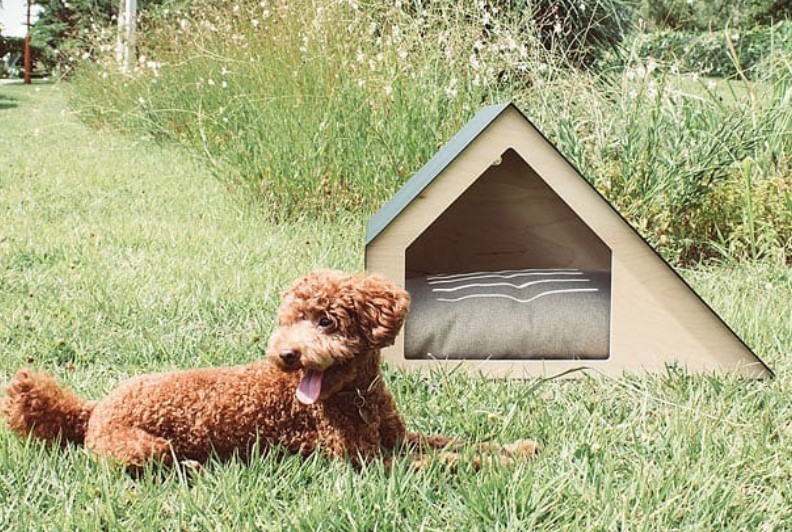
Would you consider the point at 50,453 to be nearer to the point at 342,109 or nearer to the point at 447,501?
the point at 447,501

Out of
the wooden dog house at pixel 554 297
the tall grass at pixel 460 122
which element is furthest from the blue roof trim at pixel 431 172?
the tall grass at pixel 460 122

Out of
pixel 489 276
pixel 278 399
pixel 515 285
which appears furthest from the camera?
pixel 489 276

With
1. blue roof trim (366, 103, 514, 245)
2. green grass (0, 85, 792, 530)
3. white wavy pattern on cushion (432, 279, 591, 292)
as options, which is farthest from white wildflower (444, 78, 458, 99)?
white wavy pattern on cushion (432, 279, 591, 292)

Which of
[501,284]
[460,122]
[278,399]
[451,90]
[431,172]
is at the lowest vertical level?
[278,399]

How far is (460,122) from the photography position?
13.6 ft

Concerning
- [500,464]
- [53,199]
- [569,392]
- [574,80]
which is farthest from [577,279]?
[53,199]

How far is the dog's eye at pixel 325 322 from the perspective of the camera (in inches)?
62.8

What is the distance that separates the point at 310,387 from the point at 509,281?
1087 millimetres

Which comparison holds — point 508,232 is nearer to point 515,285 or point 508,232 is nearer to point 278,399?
point 515,285

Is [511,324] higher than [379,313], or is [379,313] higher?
[379,313]

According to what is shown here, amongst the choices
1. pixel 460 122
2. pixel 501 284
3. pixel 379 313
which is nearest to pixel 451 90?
pixel 460 122

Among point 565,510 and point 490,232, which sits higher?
point 490,232

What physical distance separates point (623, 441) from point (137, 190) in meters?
4.06

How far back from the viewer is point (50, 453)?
1.67 meters
